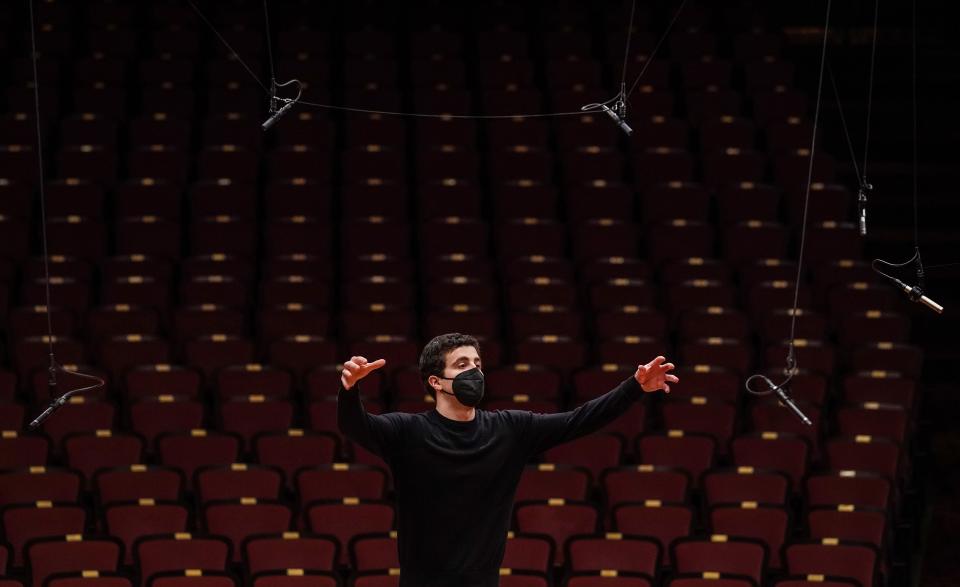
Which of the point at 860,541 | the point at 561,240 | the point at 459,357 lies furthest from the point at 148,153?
the point at 459,357

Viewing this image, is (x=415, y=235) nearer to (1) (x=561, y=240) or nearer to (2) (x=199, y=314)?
(1) (x=561, y=240)

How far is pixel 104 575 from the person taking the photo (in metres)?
3.65

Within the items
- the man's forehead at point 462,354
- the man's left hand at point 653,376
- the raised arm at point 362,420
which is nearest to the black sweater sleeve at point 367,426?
the raised arm at point 362,420

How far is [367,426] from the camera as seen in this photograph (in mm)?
1948

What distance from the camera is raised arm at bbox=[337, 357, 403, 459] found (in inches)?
73.0

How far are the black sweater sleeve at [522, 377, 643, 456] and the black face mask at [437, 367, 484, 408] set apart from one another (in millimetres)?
130

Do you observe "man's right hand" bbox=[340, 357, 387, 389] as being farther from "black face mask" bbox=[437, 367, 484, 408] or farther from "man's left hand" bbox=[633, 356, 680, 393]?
"man's left hand" bbox=[633, 356, 680, 393]

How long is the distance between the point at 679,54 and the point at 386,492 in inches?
133

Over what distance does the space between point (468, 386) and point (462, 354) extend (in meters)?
0.05

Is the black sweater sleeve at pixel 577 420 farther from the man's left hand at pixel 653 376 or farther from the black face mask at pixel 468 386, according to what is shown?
the black face mask at pixel 468 386

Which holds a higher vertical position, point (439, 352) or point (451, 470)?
point (439, 352)

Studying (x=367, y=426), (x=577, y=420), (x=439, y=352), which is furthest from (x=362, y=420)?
(x=577, y=420)

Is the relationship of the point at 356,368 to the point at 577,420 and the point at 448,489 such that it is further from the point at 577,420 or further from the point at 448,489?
the point at 577,420

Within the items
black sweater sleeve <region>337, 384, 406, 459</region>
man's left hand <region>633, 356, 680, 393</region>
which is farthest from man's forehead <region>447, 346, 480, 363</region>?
man's left hand <region>633, 356, 680, 393</region>
